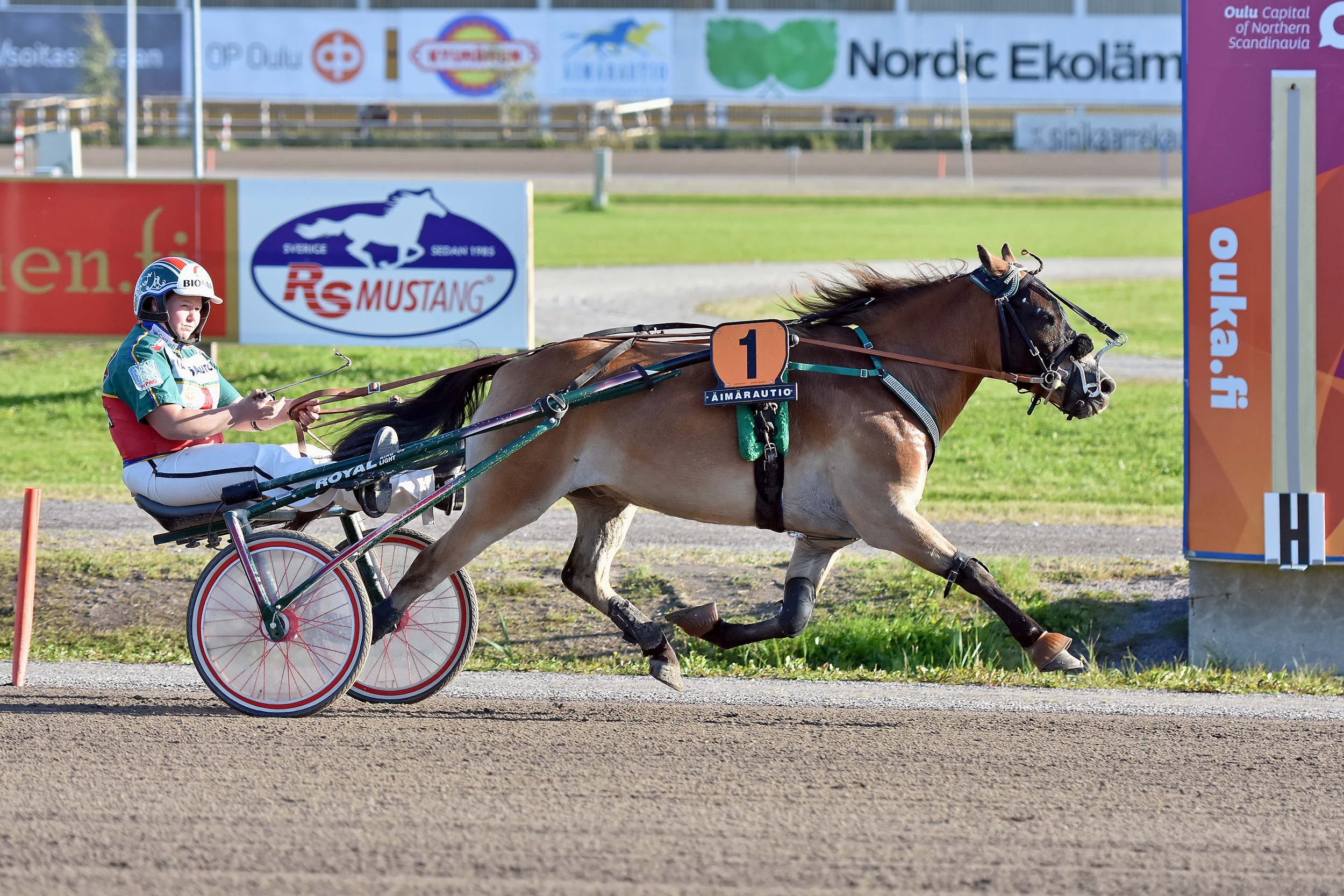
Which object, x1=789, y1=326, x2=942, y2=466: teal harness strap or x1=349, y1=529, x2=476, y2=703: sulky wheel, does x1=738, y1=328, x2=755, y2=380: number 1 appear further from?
x1=349, y1=529, x2=476, y2=703: sulky wheel

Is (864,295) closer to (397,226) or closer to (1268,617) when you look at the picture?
(1268,617)

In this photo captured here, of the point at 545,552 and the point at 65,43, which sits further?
the point at 65,43

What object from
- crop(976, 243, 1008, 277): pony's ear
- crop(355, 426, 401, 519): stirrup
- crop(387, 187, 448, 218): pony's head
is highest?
crop(387, 187, 448, 218): pony's head

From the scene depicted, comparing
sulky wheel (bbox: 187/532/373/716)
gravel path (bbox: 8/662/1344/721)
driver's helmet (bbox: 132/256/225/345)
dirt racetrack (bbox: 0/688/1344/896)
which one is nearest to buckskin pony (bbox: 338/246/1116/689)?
sulky wheel (bbox: 187/532/373/716)

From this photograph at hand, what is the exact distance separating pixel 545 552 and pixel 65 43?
47.8 metres

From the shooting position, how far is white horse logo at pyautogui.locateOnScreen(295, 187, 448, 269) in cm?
1227

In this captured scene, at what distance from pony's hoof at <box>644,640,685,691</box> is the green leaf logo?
47.2 metres

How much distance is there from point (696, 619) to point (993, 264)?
1736 millimetres

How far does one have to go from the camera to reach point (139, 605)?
7.51 metres

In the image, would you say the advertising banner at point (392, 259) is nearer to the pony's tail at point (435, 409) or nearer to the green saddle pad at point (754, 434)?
the pony's tail at point (435, 409)

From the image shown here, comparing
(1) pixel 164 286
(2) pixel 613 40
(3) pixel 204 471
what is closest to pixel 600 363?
(3) pixel 204 471

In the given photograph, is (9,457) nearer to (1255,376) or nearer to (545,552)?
(545,552)

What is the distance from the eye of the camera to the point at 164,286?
17.6ft

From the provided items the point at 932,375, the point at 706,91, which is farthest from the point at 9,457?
the point at 706,91
